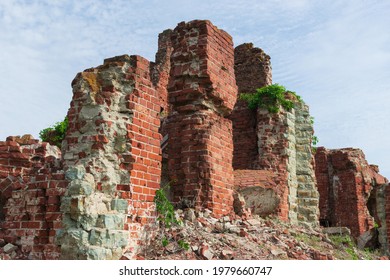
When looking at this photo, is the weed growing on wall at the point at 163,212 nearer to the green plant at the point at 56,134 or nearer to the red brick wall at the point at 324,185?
the green plant at the point at 56,134

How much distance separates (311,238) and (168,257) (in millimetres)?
3874

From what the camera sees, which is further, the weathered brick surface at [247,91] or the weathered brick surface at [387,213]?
the weathered brick surface at [387,213]

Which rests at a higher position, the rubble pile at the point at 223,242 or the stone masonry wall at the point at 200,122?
the stone masonry wall at the point at 200,122

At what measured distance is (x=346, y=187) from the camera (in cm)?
1387

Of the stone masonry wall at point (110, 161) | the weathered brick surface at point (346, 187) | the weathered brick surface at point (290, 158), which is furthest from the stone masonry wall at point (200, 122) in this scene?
the weathered brick surface at point (346, 187)

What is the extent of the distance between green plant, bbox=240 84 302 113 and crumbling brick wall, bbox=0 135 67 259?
5519 mm

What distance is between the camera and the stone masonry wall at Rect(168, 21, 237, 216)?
5.90 m

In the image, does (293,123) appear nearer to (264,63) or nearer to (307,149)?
(307,149)

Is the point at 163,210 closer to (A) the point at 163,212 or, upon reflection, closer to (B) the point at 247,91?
(A) the point at 163,212

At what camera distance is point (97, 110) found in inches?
176

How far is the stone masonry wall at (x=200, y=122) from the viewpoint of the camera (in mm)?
5898

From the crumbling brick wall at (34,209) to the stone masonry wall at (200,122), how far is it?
1.94m

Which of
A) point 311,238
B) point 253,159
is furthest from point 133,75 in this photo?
point 253,159

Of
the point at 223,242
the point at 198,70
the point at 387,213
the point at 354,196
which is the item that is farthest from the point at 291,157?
the point at 387,213
